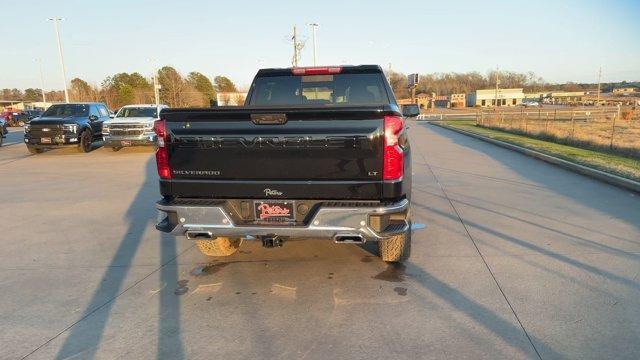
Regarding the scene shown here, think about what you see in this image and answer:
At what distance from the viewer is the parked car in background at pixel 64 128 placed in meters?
16.2

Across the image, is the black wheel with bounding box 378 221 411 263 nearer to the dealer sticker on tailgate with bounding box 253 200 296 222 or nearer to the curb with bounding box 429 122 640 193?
the dealer sticker on tailgate with bounding box 253 200 296 222

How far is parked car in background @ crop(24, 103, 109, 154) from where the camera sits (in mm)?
16219

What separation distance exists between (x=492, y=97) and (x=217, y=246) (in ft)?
429

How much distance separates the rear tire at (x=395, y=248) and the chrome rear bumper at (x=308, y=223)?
67 cm

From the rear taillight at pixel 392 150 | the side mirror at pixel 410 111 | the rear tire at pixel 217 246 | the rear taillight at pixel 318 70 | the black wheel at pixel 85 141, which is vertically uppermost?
the rear taillight at pixel 318 70

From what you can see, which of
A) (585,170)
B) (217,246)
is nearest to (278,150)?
(217,246)

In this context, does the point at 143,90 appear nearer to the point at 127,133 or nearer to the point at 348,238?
the point at 127,133

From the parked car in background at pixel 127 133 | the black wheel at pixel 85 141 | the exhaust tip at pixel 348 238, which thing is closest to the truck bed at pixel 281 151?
the exhaust tip at pixel 348 238

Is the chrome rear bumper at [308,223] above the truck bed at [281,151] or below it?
below

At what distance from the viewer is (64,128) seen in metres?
16.3

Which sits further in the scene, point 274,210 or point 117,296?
point 117,296

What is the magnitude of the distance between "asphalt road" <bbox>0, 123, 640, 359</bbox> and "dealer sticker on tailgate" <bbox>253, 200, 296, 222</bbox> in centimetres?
74

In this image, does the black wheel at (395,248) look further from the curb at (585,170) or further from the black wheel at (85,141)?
the black wheel at (85,141)

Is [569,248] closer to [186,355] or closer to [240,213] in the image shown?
[240,213]
